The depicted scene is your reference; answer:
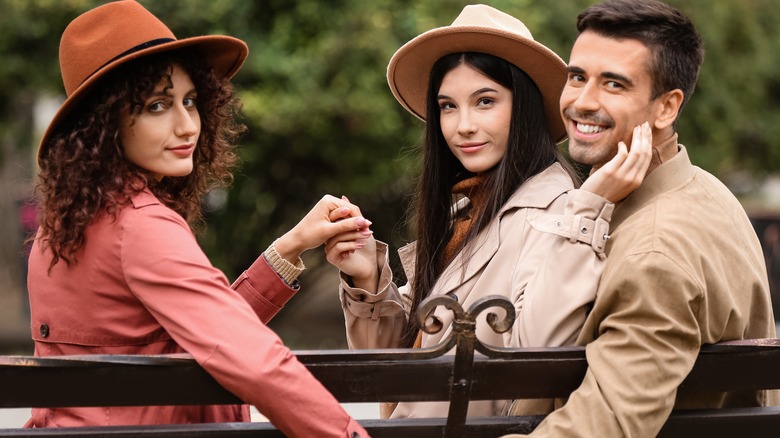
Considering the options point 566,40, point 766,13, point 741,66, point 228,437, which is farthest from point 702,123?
point 228,437

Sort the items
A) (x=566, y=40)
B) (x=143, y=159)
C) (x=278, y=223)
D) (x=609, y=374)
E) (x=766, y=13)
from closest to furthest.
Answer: (x=609, y=374) < (x=143, y=159) < (x=566, y=40) < (x=278, y=223) < (x=766, y=13)

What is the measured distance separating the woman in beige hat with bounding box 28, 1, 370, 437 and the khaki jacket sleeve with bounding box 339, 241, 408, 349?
0.73 meters

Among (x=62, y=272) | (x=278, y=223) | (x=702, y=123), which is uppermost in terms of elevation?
(x=62, y=272)

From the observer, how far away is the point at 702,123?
456 inches

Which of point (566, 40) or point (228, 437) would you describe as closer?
point (228, 437)

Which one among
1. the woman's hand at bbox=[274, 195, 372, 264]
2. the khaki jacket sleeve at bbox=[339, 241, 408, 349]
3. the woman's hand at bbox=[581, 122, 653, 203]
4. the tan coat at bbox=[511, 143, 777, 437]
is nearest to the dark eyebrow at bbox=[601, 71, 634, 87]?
the woman's hand at bbox=[581, 122, 653, 203]

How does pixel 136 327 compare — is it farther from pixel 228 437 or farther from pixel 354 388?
pixel 354 388

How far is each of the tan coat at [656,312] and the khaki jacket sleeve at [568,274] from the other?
0.05 metres

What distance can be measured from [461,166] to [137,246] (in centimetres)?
145

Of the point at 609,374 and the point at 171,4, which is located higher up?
the point at 171,4

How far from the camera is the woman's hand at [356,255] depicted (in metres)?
3.28

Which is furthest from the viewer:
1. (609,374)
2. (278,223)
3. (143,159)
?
(278,223)

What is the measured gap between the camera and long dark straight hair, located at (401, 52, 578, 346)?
3.26 metres

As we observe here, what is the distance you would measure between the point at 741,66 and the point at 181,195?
10976 millimetres
